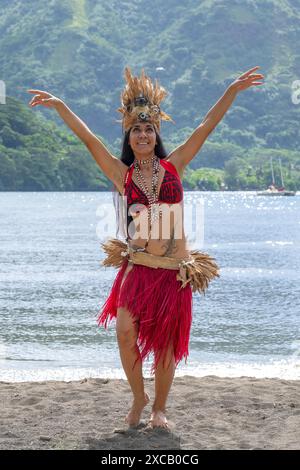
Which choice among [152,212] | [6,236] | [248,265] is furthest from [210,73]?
[152,212]

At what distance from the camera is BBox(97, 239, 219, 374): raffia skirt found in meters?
5.84

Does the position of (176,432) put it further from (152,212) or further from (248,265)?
(248,265)

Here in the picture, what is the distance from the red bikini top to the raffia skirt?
327mm

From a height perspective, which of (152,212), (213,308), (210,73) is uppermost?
(210,73)

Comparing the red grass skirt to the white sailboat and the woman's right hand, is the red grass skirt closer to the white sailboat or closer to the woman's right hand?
the woman's right hand

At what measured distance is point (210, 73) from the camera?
191750 millimetres

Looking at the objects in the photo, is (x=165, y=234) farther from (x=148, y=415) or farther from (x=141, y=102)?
(x=148, y=415)

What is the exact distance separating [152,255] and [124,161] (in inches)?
25.9

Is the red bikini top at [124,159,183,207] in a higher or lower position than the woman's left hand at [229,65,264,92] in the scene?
lower

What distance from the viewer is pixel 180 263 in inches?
234

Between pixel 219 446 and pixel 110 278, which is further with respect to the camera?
pixel 110 278

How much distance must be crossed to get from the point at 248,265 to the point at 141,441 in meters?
25.0

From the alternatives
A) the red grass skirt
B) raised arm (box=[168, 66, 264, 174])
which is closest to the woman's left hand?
→ raised arm (box=[168, 66, 264, 174])

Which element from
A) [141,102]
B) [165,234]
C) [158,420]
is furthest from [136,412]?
[141,102]
